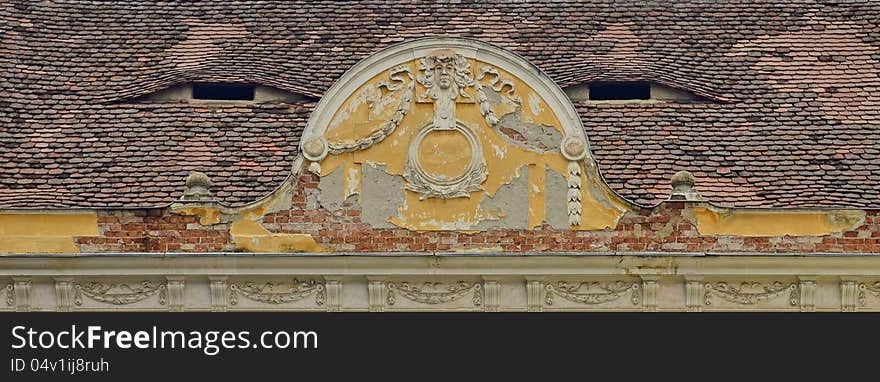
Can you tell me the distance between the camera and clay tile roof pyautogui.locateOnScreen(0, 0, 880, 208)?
2372 cm

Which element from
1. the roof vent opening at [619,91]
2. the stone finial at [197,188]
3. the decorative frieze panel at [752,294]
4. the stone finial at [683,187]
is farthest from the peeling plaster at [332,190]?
the roof vent opening at [619,91]

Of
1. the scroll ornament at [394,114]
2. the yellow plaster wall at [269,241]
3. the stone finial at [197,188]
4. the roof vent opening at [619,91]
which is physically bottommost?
the yellow plaster wall at [269,241]

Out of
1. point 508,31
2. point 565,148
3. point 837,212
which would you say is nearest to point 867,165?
point 837,212

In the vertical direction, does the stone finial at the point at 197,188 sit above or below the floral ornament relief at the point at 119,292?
above

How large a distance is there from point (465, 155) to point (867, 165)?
4.28m

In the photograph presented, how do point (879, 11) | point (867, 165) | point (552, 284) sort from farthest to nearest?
point (879, 11)
point (867, 165)
point (552, 284)

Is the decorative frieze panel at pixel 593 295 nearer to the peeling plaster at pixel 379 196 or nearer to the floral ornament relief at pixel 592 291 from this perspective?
the floral ornament relief at pixel 592 291

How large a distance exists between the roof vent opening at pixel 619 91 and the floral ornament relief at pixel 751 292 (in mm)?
3790

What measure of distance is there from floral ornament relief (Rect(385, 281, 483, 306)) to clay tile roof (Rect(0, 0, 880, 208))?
80.0 inches

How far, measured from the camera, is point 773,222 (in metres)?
22.6

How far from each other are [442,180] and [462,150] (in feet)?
1.22

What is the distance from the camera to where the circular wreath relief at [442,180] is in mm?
22531

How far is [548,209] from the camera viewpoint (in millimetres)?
22500

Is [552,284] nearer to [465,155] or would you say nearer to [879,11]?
[465,155]
